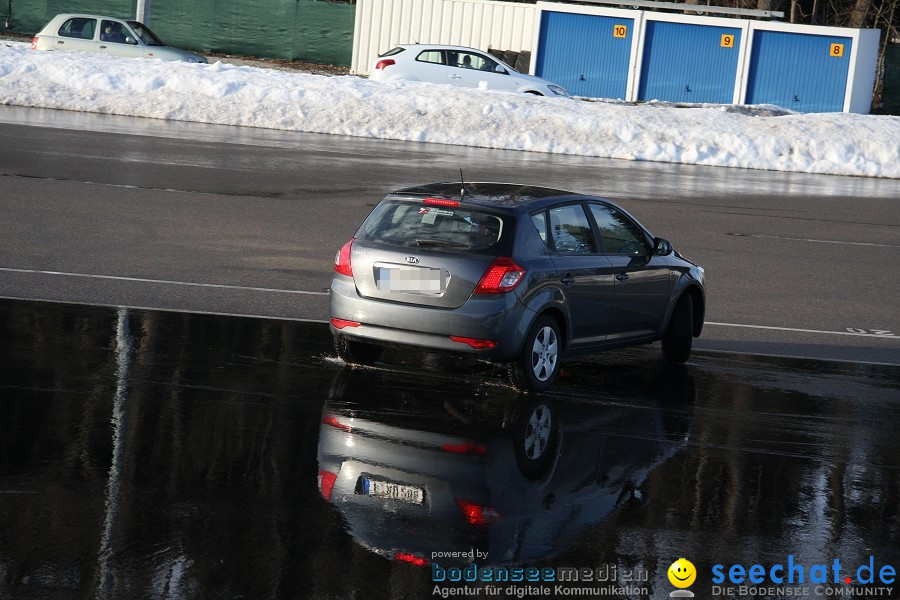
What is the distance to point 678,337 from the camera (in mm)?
10203

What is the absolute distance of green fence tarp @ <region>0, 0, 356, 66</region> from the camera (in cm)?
4378

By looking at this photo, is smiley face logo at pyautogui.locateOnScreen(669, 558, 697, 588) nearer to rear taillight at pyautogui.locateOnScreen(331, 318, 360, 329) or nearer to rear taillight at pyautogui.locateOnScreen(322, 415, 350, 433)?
rear taillight at pyautogui.locateOnScreen(322, 415, 350, 433)

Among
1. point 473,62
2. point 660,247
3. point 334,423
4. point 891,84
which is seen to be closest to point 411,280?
point 334,423

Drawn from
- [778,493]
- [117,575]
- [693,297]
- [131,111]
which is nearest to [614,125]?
[131,111]

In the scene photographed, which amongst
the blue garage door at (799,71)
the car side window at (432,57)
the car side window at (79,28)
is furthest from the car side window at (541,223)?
the blue garage door at (799,71)

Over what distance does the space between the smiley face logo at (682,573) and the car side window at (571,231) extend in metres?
3.87

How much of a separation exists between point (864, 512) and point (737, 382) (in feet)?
10.1

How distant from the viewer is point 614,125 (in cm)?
2770

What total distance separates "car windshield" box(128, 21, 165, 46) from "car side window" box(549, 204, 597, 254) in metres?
26.0

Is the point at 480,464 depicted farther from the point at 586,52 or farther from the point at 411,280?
the point at 586,52

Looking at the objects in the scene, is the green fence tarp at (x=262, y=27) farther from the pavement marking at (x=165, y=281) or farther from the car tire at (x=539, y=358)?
the car tire at (x=539, y=358)

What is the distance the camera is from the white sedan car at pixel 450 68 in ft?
107

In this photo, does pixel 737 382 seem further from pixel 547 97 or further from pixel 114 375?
pixel 547 97

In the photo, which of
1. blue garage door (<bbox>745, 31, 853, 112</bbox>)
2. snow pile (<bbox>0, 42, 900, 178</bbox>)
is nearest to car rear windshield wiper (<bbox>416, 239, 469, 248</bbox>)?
snow pile (<bbox>0, 42, 900, 178</bbox>)
